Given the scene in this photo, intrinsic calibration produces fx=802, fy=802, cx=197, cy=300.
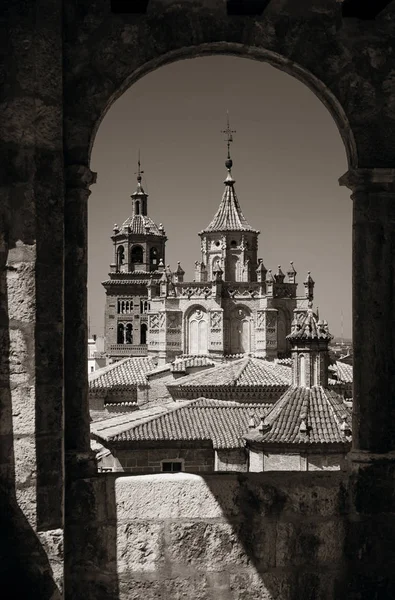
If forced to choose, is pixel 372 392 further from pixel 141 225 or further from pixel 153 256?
pixel 141 225

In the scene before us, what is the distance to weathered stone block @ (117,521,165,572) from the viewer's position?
4.41m

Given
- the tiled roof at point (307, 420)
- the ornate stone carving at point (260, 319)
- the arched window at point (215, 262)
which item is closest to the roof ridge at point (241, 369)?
the tiled roof at point (307, 420)

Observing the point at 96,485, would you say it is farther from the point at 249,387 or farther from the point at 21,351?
the point at 249,387

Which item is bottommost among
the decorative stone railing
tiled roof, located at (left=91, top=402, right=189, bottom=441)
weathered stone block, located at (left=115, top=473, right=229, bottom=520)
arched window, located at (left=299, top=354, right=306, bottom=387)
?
tiled roof, located at (left=91, top=402, right=189, bottom=441)

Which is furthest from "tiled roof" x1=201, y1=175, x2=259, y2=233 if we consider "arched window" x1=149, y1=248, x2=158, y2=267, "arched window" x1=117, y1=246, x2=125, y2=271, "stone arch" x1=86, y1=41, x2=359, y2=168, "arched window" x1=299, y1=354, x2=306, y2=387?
"stone arch" x1=86, y1=41, x2=359, y2=168

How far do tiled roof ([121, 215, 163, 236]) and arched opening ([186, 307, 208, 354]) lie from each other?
843 inches

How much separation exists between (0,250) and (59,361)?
25.1 inches

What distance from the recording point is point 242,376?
3312 centimetres

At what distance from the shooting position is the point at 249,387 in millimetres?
32031

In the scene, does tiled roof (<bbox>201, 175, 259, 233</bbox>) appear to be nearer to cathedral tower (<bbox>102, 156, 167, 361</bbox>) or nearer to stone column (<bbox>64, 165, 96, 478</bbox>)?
cathedral tower (<bbox>102, 156, 167, 361</bbox>)

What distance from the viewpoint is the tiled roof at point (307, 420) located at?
1984 cm

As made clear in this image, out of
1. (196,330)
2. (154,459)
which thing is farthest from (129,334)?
(154,459)

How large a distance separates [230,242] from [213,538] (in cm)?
6786

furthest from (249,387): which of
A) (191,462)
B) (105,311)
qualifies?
(105,311)
